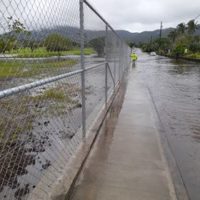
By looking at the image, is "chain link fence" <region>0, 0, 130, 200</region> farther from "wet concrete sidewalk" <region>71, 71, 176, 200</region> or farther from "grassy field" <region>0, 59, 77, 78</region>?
"wet concrete sidewalk" <region>71, 71, 176, 200</region>

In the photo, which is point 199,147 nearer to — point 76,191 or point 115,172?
point 115,172

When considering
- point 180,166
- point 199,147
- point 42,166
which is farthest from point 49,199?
point 199,147

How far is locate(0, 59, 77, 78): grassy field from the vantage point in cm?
201

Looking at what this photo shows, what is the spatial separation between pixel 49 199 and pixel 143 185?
1125 mm

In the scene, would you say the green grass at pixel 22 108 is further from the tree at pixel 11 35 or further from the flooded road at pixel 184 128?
the flooded road at pixel 184 128

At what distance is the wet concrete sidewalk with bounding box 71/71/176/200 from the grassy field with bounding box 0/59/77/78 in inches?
55.5

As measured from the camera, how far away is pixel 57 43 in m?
2.88

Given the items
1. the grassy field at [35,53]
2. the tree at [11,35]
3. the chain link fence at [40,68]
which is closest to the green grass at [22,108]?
the chain link fence at [40,68]

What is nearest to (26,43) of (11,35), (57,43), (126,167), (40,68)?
(11,35)

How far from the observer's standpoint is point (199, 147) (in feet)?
15.8

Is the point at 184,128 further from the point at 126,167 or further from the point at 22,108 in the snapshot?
the point at 22,108

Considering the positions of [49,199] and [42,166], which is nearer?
[49,199]

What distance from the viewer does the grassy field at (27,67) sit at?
2010 millimetres

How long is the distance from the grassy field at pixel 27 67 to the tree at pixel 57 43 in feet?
0.49
